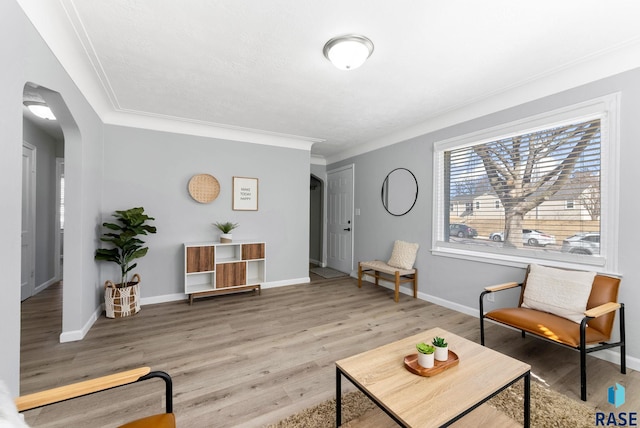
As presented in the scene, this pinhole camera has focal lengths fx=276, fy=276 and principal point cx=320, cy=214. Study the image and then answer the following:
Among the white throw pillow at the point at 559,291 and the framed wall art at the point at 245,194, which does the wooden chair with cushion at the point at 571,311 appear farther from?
the framed wall art at the point at 245,194

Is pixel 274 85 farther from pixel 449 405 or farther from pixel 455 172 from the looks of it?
pixel 449 405

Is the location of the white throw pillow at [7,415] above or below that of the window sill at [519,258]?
below

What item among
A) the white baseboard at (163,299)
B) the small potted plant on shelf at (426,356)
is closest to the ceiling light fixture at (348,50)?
the small potted plant on shelf at (426,356)

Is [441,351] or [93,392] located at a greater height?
[93,392]

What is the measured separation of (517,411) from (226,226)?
143 inches

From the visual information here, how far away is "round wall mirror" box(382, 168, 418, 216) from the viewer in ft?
13.6

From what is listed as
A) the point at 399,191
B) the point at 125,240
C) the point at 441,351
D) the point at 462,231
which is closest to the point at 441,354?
the point at 441,351

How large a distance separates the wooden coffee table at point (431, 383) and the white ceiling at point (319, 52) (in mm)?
2164

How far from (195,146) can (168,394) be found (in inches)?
138

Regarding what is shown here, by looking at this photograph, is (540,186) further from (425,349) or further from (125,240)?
(125,240)

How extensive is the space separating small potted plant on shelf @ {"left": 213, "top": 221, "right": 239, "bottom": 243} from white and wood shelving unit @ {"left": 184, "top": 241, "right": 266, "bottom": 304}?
0.11 meters

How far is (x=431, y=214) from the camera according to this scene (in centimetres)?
386

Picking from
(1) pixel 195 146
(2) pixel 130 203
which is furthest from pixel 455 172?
(2) pixel 130 203

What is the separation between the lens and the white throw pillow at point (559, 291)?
2230mm
